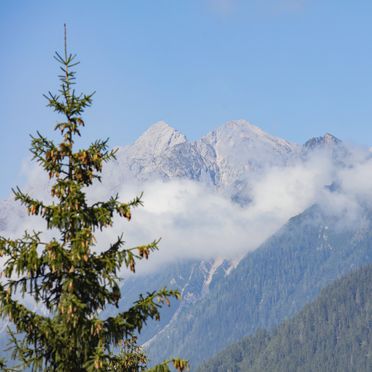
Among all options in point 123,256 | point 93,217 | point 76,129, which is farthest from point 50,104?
point 123,256

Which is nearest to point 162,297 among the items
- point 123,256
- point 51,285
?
point 123,256

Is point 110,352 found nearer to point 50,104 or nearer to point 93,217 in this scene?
point 93,217

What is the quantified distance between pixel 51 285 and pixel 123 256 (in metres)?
2.70

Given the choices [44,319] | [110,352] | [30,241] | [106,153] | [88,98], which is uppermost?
[88,98]

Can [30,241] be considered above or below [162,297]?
above

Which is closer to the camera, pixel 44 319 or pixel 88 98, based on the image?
pixel 44 319

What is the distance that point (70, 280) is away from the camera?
2561cm

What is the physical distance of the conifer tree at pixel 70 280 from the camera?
25297mm

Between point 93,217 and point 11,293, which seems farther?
point 93,217

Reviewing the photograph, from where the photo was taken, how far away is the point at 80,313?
2544 centimetres

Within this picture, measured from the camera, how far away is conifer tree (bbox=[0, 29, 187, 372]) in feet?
83.0

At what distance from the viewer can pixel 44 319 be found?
2533 centimetres

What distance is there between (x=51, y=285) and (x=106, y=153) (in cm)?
462

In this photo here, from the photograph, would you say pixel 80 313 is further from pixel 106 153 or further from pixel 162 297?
pixel 106 153
